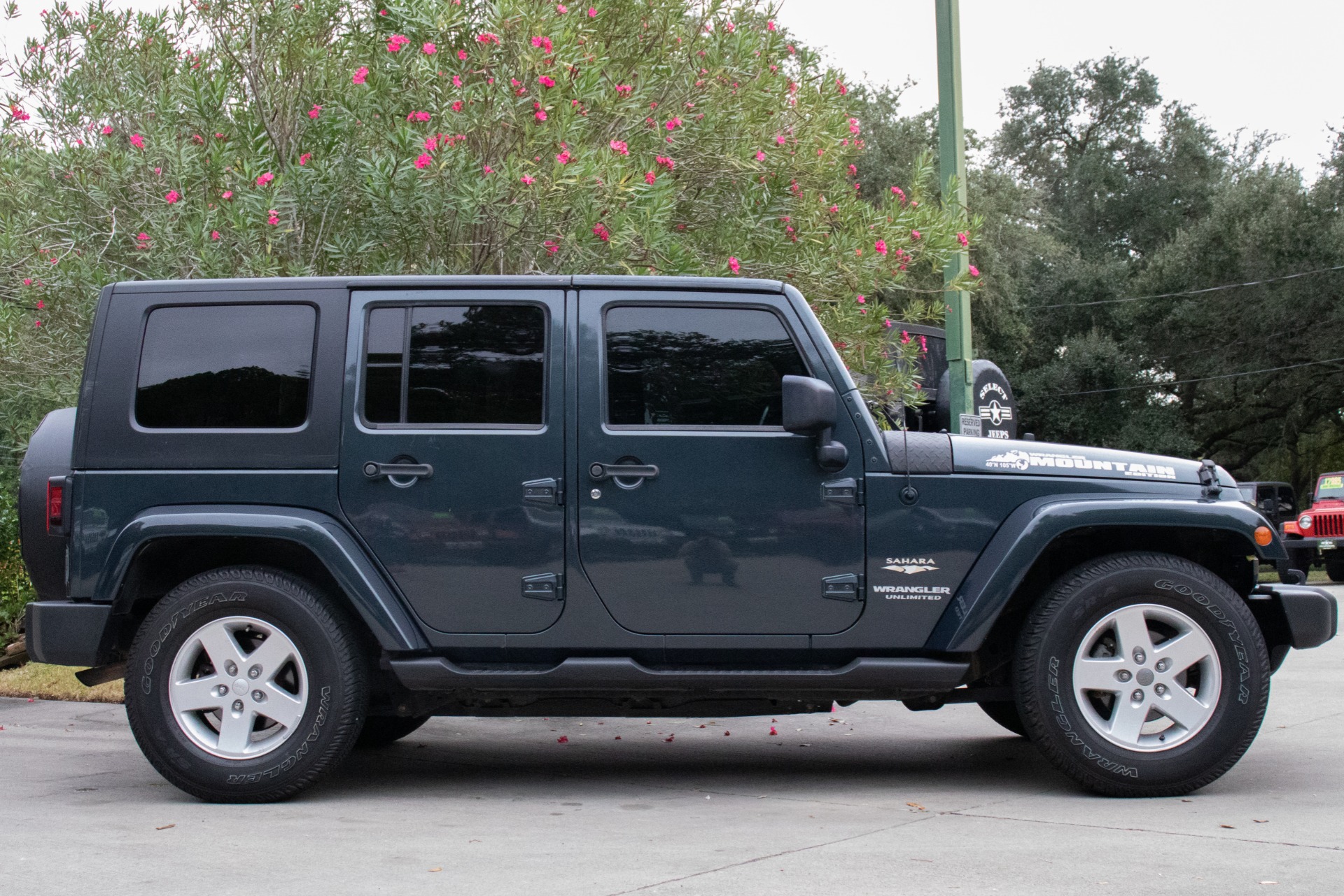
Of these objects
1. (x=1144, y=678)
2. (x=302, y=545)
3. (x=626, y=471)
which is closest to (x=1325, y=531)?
(x=1144, y=678)

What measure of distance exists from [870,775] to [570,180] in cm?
339

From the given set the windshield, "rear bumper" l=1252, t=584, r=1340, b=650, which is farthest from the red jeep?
"rear bumper" l=1252, t=584, r=1340, b=650

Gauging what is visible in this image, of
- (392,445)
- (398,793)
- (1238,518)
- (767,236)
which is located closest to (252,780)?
(398,793)

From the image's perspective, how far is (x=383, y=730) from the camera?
22.8ft

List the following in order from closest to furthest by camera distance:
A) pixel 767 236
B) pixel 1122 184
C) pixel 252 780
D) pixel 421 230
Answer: pixel 252 780 → pixel 421 230 → pixel 767 236 → pixel 1122 184

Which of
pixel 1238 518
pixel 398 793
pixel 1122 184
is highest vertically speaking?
pixel 1122 184

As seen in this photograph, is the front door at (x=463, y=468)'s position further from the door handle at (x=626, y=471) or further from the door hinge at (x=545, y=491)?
the door handle at (x=626, y=471)

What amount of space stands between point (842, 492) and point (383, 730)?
297cm

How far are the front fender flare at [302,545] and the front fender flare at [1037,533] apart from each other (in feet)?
6.97

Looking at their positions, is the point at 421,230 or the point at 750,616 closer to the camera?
the point at 750,616

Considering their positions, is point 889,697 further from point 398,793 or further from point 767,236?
point 767,236

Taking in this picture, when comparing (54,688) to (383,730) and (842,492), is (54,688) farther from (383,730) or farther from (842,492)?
(842,492)

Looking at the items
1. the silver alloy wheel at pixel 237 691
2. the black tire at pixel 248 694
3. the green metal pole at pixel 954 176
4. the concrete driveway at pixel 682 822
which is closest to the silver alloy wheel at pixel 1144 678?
the concrete driveway at pixel 682 822

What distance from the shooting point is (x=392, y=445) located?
17.7 feet
